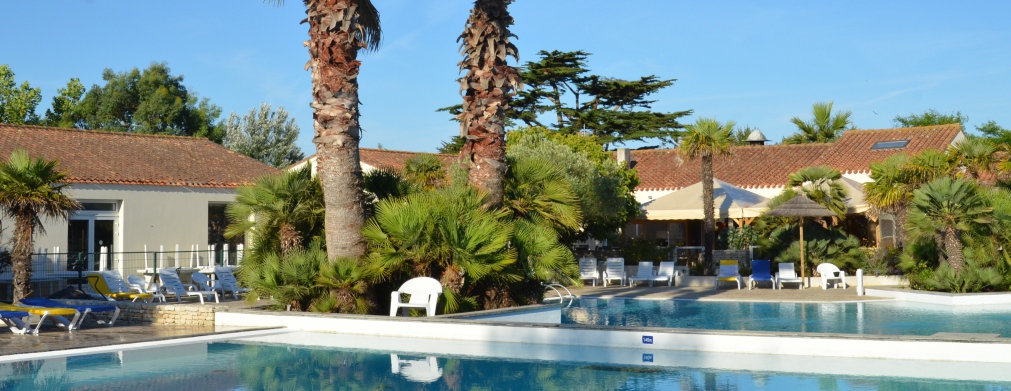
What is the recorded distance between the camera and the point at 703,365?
11883 mm

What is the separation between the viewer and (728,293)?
78.4ft

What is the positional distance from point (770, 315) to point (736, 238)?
10273 mm

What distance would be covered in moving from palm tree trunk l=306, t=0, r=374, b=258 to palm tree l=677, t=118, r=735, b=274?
1369cm

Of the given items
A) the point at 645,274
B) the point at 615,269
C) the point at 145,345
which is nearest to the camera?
the point at 145,345

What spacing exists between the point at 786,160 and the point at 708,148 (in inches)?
563

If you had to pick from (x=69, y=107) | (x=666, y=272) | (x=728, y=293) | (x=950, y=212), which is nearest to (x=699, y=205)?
(x=666, y=272)

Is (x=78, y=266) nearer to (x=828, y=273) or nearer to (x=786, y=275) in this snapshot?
(x=786, y=275)

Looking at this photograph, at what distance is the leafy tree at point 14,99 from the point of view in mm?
54469

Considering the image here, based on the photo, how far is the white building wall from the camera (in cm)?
2736

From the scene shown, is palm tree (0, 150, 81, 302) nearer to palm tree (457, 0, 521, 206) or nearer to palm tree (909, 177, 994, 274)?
palm tree (457, 0, 521, 206)

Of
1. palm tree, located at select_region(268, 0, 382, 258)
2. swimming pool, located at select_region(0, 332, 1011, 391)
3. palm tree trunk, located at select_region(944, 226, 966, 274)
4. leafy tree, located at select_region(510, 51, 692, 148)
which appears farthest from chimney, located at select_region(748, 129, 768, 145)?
swimming pool, located at select_region(0, 332, 1011, 391)

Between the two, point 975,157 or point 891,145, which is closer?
point 975,157

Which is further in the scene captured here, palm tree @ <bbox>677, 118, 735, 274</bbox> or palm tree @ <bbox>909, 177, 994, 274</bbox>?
palm tree @ <bbox>677, 118, 735, 274</bbox>

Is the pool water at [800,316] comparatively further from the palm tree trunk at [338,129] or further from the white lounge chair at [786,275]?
the palm tree trunk at [338,129]
